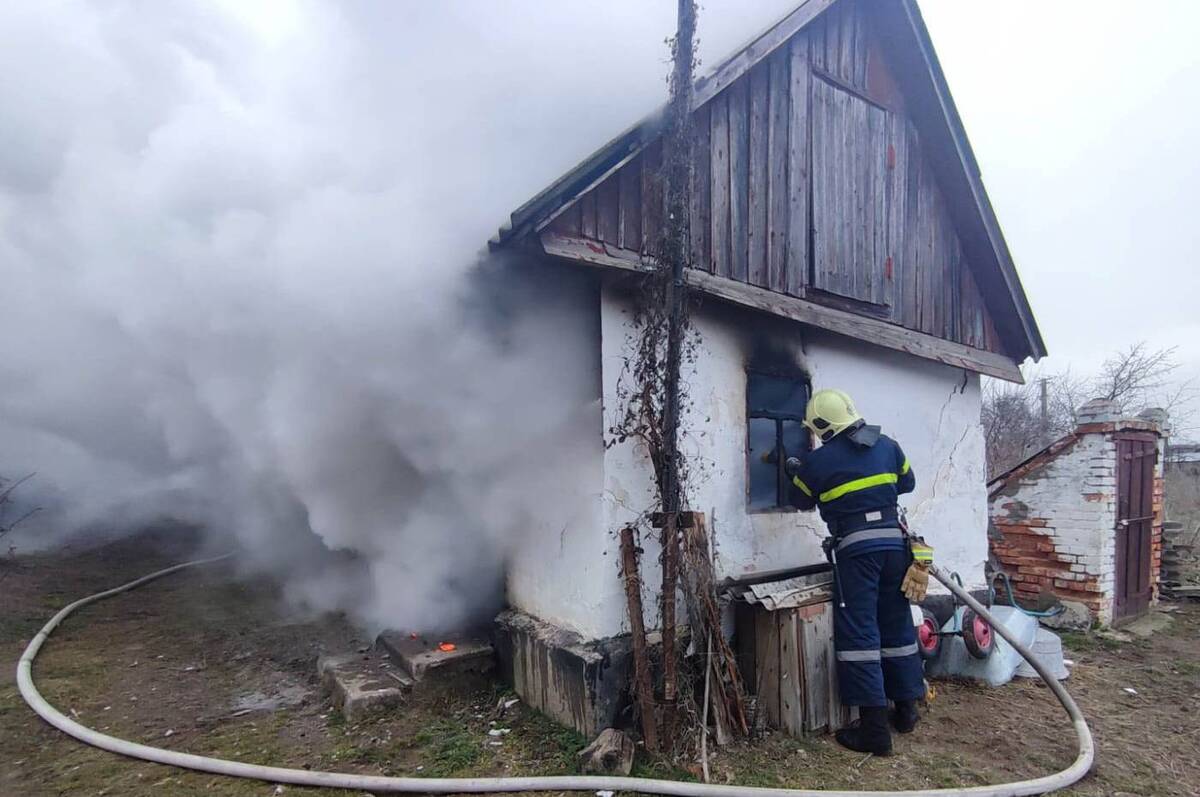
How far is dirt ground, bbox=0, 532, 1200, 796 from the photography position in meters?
3.75

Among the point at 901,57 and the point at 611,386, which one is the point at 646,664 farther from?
the point at 901,57

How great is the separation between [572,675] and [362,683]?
4.90 feet

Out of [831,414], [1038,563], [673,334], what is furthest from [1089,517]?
[673,334]

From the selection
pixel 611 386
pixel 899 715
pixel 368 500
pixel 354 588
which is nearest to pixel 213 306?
pixel 368 500

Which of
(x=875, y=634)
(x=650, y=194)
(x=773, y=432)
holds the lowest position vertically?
(x=875, y=634)

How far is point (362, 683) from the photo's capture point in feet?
15.0

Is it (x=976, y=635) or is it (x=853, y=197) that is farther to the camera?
(x=853, y=197)

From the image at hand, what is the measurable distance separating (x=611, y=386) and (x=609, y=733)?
77.1 inches

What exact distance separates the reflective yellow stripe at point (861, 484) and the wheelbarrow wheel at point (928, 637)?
62.0 inches

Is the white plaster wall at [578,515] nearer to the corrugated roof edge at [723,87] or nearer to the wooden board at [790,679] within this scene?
the corrugated roof edge at [723,87]

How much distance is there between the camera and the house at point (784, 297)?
4.20m

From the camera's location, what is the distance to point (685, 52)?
149 inches

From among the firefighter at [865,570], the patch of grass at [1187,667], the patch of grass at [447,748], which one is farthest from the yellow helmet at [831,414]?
the patch of grass at [1187,667]

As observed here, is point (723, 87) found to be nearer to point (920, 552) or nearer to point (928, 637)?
point (920, 552)
